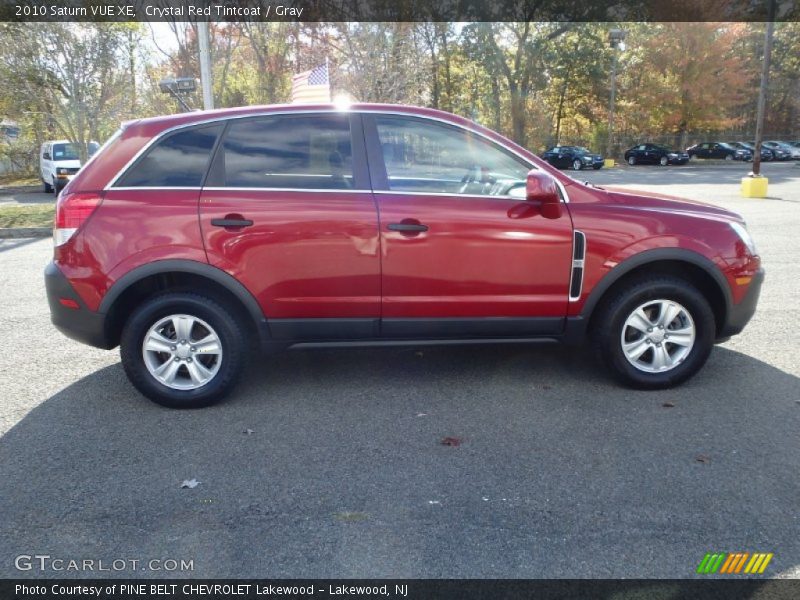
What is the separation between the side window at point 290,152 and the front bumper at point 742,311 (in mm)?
2686

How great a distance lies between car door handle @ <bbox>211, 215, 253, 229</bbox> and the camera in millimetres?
3803

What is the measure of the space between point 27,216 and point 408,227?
545 inches

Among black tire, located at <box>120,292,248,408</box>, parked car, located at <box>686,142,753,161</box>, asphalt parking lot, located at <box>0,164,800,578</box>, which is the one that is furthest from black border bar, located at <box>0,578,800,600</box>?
parked car, located at <box>686,142,753,161</box>

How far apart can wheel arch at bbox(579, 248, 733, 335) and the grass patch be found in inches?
469

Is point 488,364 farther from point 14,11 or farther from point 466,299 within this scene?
point 14,11

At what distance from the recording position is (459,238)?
3.91 meters

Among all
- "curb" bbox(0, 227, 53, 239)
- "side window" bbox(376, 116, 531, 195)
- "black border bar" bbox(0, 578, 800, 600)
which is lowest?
"black border bar" bbox(0, 578, 800, 600)

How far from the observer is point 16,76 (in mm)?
16516

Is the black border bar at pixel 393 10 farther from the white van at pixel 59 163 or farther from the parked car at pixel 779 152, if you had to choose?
the parked car at pixel 779 152

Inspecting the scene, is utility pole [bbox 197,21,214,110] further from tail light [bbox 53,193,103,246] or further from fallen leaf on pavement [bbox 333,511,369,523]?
fallen leaf on pavement [bbox 333,511,369,523]

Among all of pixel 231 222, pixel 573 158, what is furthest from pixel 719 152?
pixel 231 222

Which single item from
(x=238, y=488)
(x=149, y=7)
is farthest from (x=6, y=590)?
(x=149, y=7)

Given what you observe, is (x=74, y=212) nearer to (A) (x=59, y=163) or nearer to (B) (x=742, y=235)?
(B) (x=742, y=235)

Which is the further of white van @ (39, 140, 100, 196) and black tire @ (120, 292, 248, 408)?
white van @ (39, 140, 100, 196)
